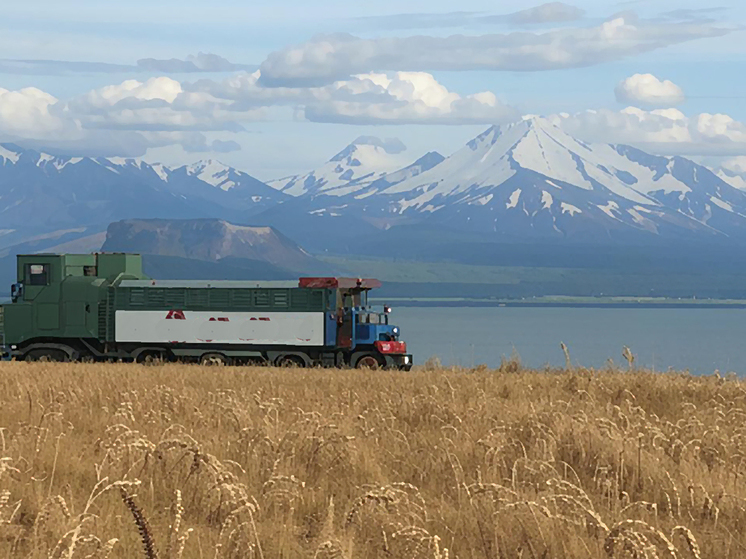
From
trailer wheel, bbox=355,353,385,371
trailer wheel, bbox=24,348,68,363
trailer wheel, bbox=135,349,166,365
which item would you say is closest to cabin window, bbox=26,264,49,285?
trailer wheel, bbox=24,348,68,363

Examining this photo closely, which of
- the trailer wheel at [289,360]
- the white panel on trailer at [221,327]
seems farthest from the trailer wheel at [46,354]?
the trailer wheel at [289,360]

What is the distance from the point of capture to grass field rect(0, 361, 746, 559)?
8.12 meters

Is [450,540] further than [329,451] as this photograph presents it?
No

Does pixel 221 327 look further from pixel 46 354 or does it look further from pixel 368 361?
pixel 46 354

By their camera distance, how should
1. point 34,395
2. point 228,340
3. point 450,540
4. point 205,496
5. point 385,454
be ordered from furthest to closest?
point 228,340 < point 34,395 < point 385,454 < point 205,496 < point 450,540

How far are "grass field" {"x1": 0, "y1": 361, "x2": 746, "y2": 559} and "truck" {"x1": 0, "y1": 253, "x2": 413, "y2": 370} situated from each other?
64.7 ft

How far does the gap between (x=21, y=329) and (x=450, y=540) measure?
33220 millimetres

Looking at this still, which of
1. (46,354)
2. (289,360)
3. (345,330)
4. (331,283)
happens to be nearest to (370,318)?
(345,330)

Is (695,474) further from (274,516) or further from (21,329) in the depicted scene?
(21,329)

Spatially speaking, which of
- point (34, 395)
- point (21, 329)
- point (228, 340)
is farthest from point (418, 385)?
point (21, 329)

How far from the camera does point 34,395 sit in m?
16.7

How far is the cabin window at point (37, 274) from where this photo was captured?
129 ft

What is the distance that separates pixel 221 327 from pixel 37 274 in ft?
24.5

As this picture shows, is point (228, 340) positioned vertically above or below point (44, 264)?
below
